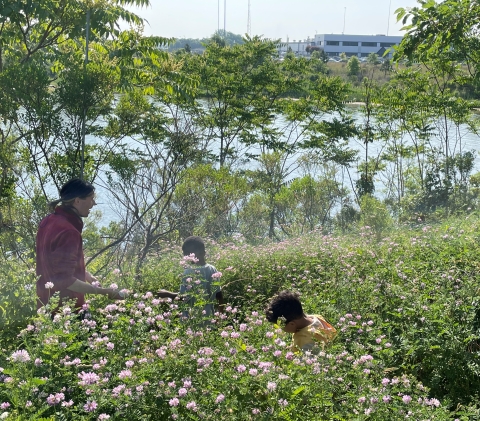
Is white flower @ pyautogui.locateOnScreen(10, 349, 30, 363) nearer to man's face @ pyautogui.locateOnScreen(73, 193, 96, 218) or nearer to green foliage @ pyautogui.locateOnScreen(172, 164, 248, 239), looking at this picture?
man's face @ pyautogui.locateOnScreen(73, 193, 96, 218)

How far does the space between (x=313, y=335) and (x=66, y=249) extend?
1.49 meters

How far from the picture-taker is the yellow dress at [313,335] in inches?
125

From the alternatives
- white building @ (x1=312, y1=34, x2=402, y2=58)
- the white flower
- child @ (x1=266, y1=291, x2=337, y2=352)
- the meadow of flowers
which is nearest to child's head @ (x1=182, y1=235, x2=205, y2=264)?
the meadow of flowers

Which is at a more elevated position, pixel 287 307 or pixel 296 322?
pixel 287 307

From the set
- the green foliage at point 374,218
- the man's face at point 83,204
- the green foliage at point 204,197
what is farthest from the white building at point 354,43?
the man's face at point 83,204

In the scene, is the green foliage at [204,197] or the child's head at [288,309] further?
the green foliage at [204,197]

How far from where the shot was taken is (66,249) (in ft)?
10.0

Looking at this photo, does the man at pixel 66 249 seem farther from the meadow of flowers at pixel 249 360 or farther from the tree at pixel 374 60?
the tree at pixel 374 60

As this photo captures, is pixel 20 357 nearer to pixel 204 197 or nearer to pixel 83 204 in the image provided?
pixel 83 204

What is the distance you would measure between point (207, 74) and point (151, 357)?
1338 cm

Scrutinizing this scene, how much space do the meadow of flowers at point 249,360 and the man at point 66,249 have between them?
0.13m

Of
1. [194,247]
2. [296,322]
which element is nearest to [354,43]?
[194,247]

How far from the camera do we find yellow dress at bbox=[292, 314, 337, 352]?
3.17 metres

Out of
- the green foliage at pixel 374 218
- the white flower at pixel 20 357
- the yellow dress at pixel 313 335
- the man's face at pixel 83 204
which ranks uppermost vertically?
the man's face at pixel 83 204
